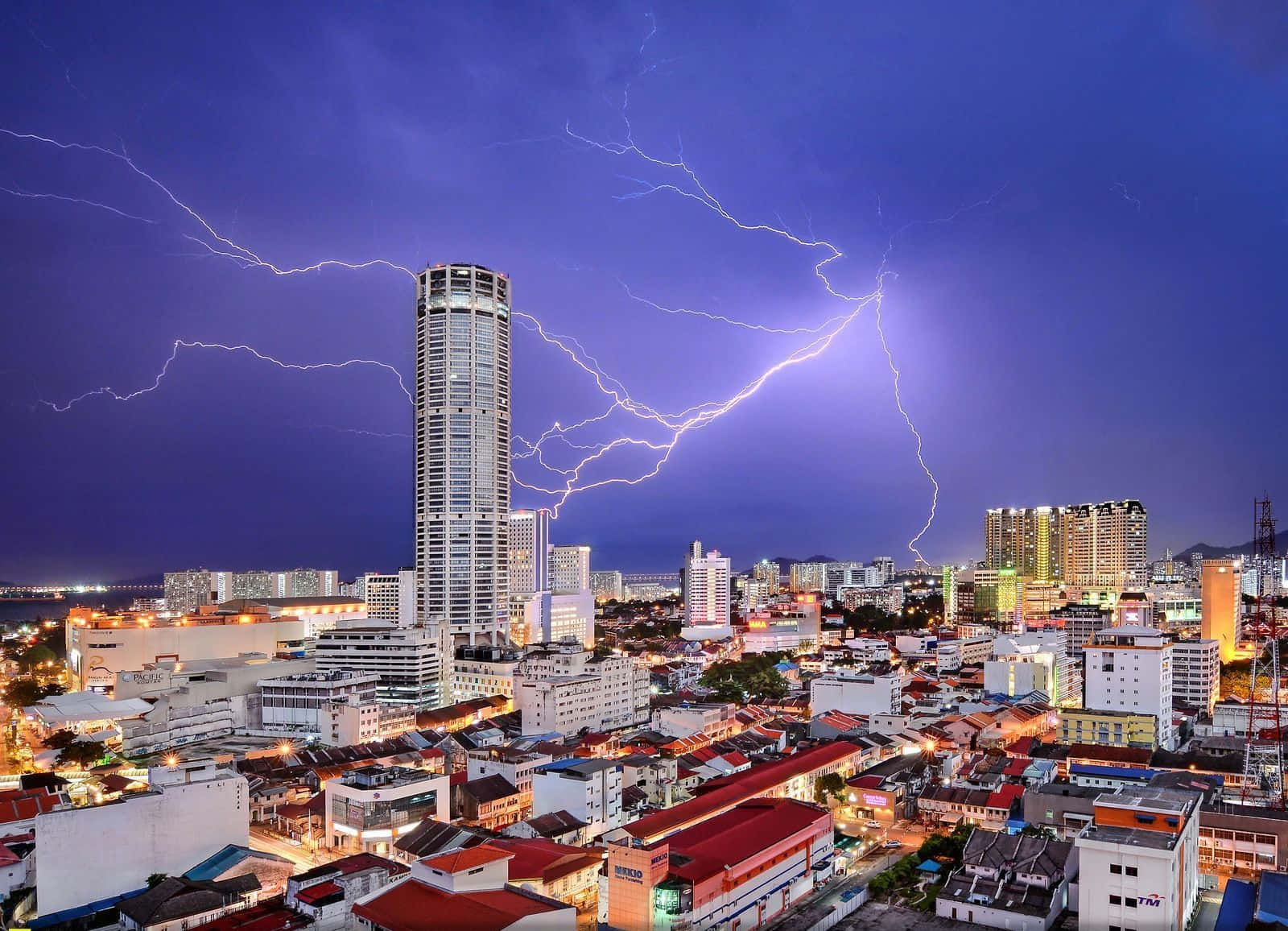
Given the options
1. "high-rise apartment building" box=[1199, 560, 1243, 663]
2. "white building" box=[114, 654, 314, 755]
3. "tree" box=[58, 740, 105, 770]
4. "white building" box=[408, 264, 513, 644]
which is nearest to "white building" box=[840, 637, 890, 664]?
"high-rise apartment building" box=[1199, 560, 1243, 663]

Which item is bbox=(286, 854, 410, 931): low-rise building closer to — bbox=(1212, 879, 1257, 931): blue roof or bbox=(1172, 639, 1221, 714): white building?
bbox=(1212, 879, 1257, 931): blue roof

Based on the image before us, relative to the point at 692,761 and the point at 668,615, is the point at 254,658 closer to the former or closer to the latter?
the point at 692,761

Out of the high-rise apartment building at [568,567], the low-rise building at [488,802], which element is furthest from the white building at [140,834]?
the high-rise apartment building at [568,567]

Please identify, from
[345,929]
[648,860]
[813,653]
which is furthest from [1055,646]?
[345,929]

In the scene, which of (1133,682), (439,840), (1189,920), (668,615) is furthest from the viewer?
(668,615)

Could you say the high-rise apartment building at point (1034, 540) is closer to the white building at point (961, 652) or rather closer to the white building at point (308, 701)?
the white building at point (961, 652)

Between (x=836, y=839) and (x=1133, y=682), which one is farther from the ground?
(x=1133, y=682)
